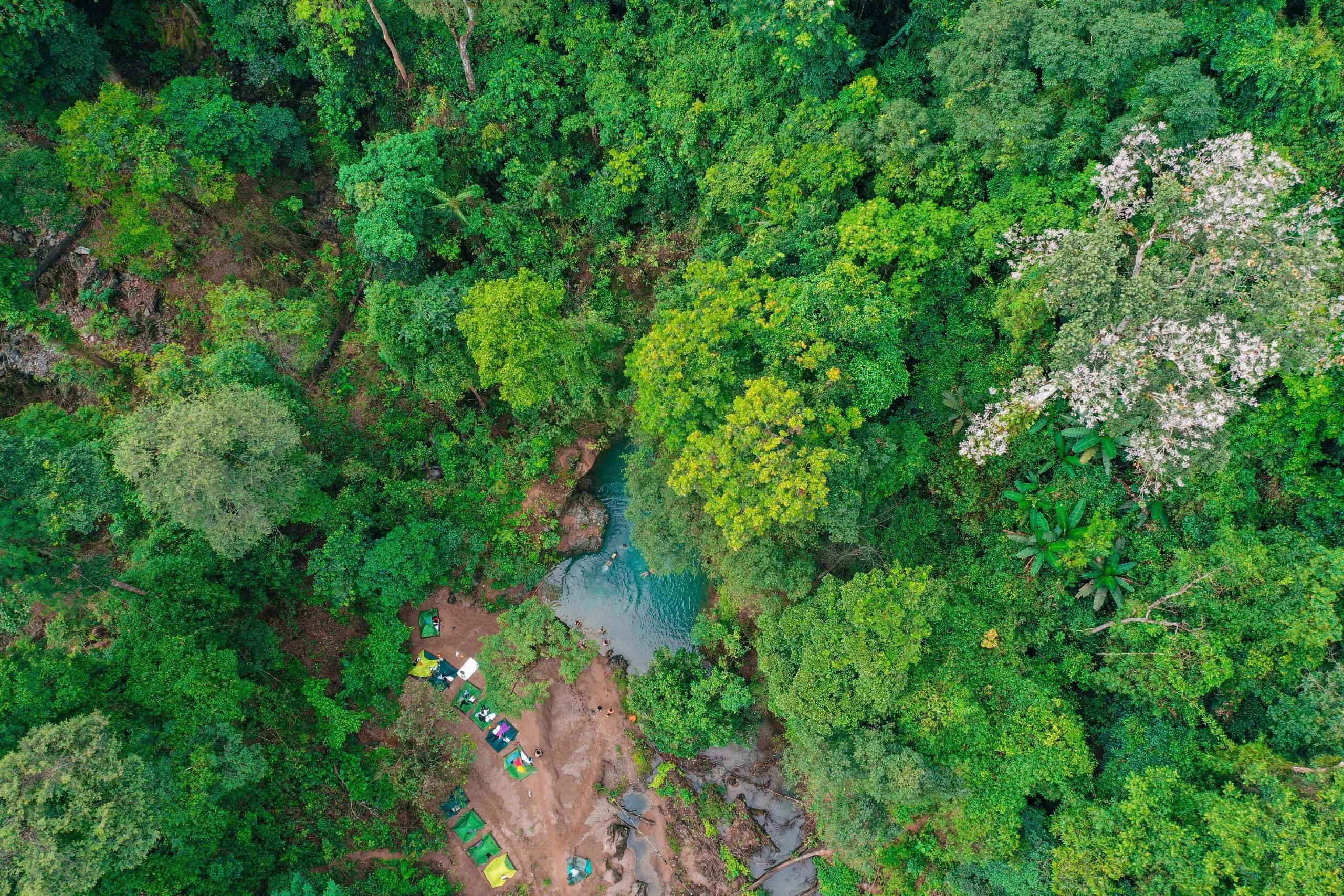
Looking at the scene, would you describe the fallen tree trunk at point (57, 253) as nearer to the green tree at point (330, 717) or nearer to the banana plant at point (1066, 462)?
the green tree at point (330, 717)

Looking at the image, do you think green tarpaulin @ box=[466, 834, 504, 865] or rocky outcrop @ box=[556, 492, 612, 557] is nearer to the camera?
green tarpaulin @ box=[466, 834, 504, 865]

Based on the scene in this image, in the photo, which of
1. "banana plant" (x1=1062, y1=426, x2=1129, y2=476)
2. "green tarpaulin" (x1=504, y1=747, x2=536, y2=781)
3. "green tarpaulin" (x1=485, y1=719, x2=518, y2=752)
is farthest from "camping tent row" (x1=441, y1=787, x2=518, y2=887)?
"banana plant" (x1=1062, y1=426, x2=1129, y2=476)

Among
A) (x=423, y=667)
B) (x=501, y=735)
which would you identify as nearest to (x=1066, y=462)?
(x=501, y=735)

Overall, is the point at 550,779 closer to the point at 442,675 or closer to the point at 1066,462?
the point at 442,675

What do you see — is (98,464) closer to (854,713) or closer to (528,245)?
(528,245)

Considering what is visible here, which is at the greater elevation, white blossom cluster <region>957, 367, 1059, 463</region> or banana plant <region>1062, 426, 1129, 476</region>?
white blossom cluster <region>957, 367, 1059, 463</region>

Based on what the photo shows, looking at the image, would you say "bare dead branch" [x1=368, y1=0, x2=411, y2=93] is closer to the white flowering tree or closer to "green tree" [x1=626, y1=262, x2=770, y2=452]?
"green tree" [x1=626, y1=262, x2=770, y2=452]
